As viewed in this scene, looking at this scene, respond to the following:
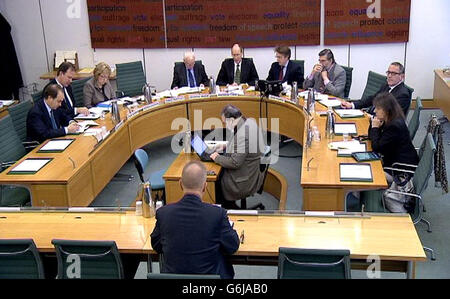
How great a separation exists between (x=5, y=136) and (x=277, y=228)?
10.7 feet

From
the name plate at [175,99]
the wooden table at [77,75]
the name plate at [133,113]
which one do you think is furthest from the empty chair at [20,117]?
the wooden table at [77,75]

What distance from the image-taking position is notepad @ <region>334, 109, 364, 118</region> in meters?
6.23

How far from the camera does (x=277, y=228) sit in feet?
12.0

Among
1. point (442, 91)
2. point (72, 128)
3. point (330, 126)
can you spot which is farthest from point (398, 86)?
point (72, 128)

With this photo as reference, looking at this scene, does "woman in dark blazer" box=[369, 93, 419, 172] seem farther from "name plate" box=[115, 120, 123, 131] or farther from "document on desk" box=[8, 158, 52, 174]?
"document on desk" box=[8, 158, 52, 174]

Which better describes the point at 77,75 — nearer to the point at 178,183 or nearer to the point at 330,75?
the point at 330,75

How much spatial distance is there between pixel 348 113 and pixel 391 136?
1.44 m

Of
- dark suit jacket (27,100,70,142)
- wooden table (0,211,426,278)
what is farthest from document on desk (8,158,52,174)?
wooden table (0,211,426,278)

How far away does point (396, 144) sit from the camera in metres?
4.93

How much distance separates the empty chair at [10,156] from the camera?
5.01m

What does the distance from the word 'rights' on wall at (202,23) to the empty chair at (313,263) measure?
20.8ft

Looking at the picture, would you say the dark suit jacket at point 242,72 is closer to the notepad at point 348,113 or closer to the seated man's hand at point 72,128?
the notepad at point 348,113

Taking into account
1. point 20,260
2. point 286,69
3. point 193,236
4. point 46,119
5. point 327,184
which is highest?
point 286,69

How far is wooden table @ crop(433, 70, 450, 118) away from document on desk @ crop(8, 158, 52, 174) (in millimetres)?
5535
